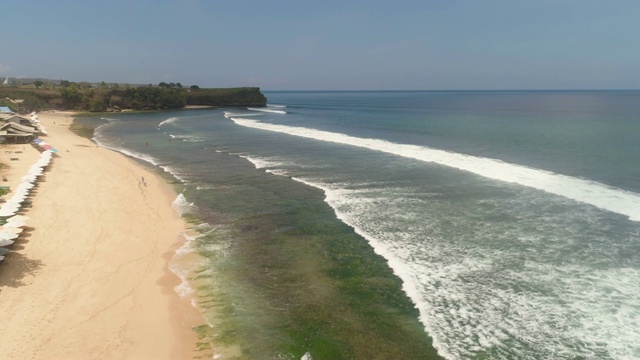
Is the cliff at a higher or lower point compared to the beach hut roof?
higher

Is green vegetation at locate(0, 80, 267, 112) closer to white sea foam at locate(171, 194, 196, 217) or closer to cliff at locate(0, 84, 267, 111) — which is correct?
cliff at locate(0, 84, 267, 111)

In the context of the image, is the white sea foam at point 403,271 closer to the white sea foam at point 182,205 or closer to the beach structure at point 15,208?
the white sea foam at point 182,205

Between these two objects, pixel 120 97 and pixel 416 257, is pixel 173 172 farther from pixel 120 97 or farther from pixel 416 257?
pixel 120 97

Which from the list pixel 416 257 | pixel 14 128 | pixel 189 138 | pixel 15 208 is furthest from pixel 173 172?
pixel 14 128

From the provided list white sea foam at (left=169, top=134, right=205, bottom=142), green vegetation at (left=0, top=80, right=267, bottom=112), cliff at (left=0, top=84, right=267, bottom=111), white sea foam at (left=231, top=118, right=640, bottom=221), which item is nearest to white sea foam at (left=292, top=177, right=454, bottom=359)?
white sea foam at (left=231, top=118, right=640, bottom=221)

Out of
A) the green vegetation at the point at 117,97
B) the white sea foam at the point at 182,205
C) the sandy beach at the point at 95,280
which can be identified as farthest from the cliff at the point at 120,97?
the white sea foam at the point at 182,205
